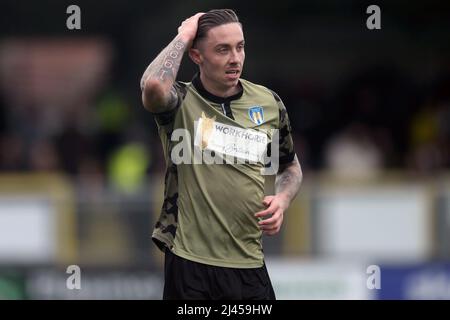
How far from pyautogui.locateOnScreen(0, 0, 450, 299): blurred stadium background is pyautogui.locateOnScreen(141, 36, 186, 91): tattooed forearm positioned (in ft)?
18.9

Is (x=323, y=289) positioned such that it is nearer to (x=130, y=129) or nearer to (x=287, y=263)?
(x=287, y=263)

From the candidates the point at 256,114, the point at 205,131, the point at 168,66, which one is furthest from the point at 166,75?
the point at 256,114

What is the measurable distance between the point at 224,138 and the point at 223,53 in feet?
1.40

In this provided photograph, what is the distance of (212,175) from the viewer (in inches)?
238

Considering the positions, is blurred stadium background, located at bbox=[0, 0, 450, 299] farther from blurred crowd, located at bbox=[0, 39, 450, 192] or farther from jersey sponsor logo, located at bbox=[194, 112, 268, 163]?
jersey sponsor logo, located at bbox=[194, 112, 268, 163]

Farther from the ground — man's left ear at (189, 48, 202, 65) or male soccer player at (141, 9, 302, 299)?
man's left ear at (189, 48, 202, 65)

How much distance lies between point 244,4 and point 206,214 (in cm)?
1113

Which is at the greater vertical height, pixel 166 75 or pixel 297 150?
pixel 166 75

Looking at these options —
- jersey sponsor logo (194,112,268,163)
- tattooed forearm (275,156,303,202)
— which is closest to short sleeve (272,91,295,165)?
tattooed forearm (275,156,303,202)

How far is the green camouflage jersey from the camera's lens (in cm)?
604

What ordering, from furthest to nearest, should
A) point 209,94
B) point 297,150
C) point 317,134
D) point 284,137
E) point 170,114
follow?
point 317,134
point 297,150
point 284,137
point 209,94
point 170,114

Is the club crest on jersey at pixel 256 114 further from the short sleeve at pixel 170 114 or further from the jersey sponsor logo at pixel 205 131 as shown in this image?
the short sleeve at pixel 170 114

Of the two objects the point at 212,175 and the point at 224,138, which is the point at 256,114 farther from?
the point at 212,175

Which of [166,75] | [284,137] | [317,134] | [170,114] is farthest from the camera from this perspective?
[317,134]
